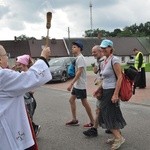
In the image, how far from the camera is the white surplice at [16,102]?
3.58 meters

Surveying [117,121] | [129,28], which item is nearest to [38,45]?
[129,28]

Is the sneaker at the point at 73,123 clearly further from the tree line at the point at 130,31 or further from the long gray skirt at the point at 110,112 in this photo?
the tree line at the point at 130,31

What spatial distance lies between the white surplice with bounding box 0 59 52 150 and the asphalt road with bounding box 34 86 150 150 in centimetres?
342

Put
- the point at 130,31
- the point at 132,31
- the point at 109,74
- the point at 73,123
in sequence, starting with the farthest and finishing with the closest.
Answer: the point at 132,31, the point at 130,31, the point at 73,123, the point at 109,74

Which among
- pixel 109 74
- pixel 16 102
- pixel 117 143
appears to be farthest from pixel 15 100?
pixel 117 143

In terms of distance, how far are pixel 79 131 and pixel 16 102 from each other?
485 cm

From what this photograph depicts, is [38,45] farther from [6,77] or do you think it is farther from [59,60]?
[6,77]

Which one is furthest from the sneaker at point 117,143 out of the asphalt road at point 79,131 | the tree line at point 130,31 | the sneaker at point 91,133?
the tree line at point 130,31

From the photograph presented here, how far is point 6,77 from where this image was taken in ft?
11.7

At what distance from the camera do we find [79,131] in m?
8.48

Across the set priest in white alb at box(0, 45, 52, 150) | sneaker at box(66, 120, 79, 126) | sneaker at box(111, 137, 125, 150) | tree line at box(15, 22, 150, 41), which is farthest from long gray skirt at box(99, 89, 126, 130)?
tree line at box(15, 22, 150, 41)

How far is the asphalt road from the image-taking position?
23.8 feet

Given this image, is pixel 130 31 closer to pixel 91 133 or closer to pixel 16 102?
pixel 91 133

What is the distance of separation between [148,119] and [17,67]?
4005 mm
